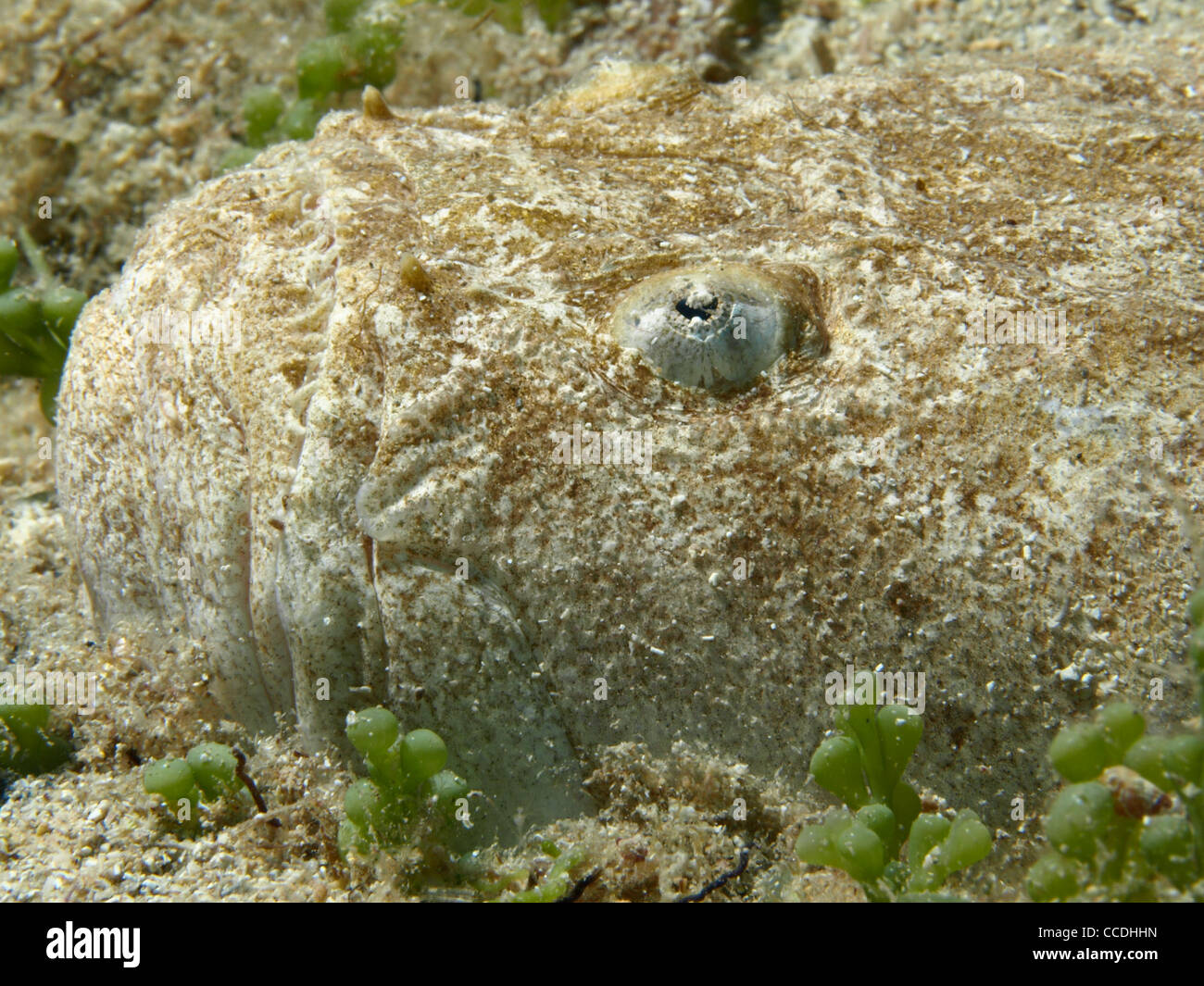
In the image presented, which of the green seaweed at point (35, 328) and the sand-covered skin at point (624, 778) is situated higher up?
the green seaweed at point (35, 328)

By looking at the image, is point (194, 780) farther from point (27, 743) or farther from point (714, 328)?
point (714, 328)

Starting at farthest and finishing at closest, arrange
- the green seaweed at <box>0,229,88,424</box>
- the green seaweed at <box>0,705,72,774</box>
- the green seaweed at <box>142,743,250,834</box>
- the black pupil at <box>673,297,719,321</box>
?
the green seaweed at <box>0,229,88,424</box>
the green seaweed at <box>0,705,72,774</box>
the green seaweed at <box>142,743,250,834</box>
the black pupil at <box>673,297,719,321</box>

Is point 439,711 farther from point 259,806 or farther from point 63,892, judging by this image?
point 63,892

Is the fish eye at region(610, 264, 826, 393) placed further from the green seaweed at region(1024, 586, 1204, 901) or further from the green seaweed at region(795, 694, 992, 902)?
the green seaweed at region(1024, 586, 1204, 901)

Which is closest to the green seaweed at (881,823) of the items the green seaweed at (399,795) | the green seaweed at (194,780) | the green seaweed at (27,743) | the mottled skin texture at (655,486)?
the mottled skin texture at (655,486)

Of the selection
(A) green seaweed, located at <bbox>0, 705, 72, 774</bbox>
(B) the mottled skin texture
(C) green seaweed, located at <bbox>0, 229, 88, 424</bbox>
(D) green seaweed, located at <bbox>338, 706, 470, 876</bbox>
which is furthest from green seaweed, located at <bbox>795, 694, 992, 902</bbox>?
(C) green seaweed, located at <bbox>0, 229, 88, 424</bbox>

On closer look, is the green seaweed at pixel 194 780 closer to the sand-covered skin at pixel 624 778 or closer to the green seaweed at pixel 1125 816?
the sand-covered skin at pixel 624 778
